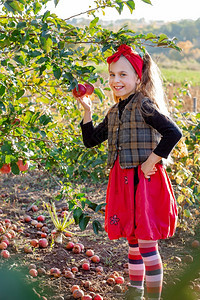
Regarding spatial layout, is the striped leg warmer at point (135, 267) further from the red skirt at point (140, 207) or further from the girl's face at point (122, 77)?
the girl's face at point (122, 77)

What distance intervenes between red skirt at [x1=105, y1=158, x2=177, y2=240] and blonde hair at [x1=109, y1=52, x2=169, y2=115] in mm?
297

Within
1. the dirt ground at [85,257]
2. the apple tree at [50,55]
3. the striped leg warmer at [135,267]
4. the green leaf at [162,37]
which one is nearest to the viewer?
the apple tree at [50,55]

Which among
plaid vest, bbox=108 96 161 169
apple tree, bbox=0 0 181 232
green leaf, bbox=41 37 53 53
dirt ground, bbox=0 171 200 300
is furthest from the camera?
dirt ground, bbox=0 171 200 300

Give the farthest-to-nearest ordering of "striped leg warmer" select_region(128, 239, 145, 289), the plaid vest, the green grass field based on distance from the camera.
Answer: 1. the green grass field
2. "striped leg warmer" select_region(128, 239, 145, 289)
3. the plaid vest

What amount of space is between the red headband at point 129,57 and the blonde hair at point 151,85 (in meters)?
0.04

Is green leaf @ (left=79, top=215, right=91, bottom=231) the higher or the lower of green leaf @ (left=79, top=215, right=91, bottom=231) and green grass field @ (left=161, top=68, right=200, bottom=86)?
the lower

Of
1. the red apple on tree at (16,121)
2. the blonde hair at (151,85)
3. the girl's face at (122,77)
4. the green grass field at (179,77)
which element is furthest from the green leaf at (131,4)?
the green grass field at (179,77)

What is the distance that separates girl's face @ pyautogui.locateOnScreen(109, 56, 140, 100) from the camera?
5.98ft

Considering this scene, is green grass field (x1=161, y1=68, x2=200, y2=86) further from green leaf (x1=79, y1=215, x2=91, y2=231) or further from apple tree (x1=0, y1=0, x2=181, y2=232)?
green leaf (x1=79, y1=215, x2=91, y2=231)

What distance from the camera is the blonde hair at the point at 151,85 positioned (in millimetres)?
1853

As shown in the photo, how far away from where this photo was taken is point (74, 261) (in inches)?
99.3

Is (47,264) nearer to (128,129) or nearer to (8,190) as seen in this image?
(128,129)

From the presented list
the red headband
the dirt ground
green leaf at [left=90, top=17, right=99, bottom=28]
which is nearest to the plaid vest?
the red headband

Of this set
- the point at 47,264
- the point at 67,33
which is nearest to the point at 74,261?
the point at 47,264
